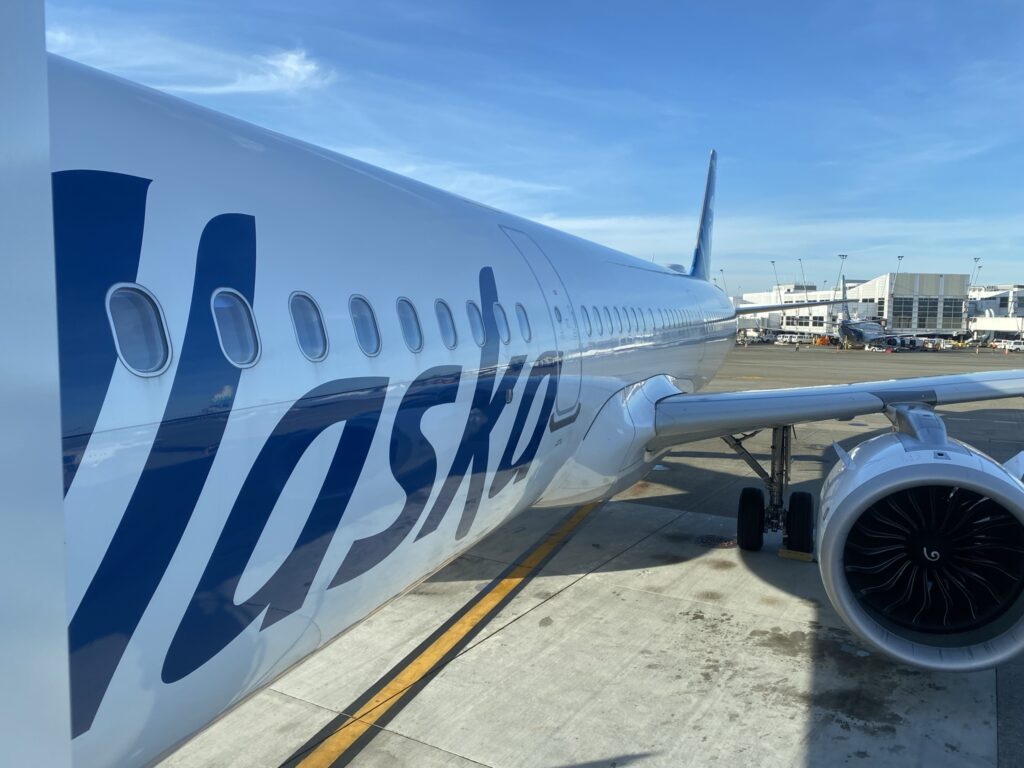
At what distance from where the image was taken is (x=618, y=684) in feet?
18.8

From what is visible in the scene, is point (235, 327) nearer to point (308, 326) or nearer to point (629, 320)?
point (308, 326)

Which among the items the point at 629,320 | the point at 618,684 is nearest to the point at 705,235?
the point at 629,320

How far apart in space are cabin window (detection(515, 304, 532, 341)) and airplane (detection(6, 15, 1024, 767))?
0.08 m

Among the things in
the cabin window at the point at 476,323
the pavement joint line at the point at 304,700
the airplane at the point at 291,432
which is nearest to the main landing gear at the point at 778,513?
the airplane at the point at 291,432

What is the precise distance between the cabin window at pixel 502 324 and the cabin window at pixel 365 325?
1677 millimetres

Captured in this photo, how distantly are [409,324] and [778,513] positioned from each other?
6.35 m

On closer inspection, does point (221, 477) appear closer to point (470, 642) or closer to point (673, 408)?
point (470, 642)

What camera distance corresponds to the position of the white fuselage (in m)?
2.40

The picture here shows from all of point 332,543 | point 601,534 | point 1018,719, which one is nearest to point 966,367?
point 601,534

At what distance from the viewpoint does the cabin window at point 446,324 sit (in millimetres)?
4578

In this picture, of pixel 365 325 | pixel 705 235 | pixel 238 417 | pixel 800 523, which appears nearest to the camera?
pixel 238 417

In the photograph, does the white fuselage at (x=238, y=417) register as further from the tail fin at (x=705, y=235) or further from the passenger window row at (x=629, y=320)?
the tail fin at (x=705, y=235)

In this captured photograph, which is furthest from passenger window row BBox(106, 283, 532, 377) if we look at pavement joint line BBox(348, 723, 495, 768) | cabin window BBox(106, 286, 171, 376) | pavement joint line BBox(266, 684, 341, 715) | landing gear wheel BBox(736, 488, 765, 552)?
landing gear wheel BBox(736, 488, 765, 552)

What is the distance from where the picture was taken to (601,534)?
9508 millimetres
